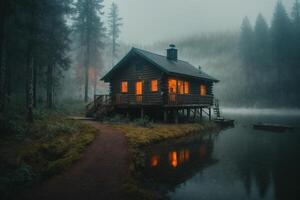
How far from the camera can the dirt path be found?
21.5ft

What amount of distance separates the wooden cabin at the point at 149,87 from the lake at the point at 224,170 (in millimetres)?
6444

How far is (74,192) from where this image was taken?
6.74 metres

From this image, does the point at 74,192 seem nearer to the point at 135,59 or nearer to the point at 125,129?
the point at 125,129

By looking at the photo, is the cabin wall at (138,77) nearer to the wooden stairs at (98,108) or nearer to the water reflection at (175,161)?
the wooden stairs at (98,108)

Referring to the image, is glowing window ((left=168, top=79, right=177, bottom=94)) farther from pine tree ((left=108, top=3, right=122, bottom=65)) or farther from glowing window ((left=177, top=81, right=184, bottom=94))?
pine tree ((left=108, top=3, right=122, bottom=65))

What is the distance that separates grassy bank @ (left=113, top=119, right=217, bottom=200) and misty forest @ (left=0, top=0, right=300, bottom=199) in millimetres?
73

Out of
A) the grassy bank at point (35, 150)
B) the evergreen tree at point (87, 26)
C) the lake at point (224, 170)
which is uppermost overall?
the evergreen tree at point (87, 26)

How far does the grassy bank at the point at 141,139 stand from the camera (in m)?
6.98

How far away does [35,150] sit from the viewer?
32.8 ft

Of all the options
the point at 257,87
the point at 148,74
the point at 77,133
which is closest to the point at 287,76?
the point at 257,87

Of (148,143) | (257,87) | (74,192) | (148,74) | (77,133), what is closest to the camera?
(74,192)

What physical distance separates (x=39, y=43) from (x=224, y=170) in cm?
1518

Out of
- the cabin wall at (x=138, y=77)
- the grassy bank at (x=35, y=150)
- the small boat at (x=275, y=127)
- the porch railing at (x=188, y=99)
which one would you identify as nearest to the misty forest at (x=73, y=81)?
the grassy bank at (x=35, y=150)

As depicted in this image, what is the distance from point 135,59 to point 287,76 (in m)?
43.4
